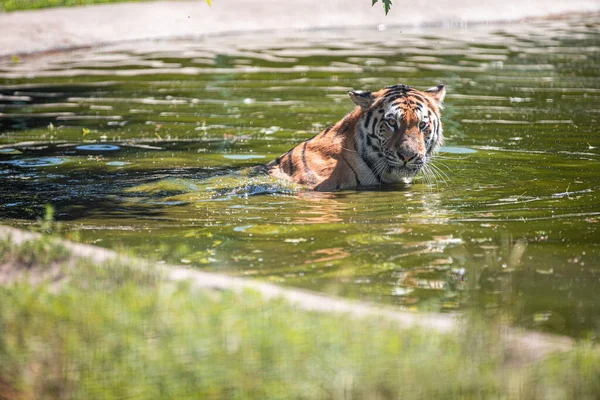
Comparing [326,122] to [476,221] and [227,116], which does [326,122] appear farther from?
[476,221]

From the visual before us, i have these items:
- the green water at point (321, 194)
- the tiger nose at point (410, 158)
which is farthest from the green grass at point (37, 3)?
the tiger nose at point (410, 158)

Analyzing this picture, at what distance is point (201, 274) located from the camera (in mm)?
4488

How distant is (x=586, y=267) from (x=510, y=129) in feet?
17.1

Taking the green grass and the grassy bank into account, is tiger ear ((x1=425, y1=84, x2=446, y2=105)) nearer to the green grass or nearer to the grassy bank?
the grassy bank

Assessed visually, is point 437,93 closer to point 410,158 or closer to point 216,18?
point 410,158

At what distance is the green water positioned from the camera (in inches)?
200

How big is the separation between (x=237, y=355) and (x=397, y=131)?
409cm

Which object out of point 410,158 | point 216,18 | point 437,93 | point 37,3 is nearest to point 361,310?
point 410,158

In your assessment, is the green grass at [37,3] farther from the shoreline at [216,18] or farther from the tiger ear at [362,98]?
the tiger ear at [362,98]

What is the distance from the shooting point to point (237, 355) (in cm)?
347

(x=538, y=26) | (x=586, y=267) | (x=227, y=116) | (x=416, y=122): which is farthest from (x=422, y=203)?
(x=538, y=26)

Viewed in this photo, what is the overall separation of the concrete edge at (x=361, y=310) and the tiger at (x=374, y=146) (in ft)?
9.74

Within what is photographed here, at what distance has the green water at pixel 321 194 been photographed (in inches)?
200

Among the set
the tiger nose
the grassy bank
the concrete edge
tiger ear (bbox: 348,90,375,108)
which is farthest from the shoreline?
the grassy bank
